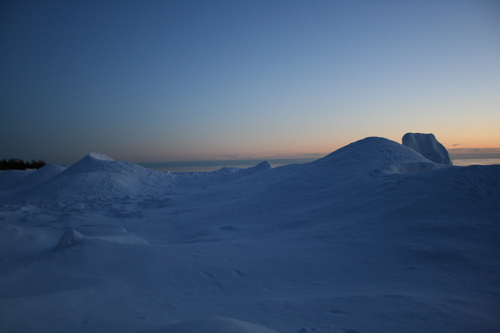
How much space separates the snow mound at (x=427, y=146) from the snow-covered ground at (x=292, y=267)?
1368cm

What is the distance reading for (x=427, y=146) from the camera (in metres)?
20.4

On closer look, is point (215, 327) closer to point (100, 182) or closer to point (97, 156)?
point (100, 182)

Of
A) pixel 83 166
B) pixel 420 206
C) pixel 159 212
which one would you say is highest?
pixel 83 166

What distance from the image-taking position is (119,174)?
59.6ft

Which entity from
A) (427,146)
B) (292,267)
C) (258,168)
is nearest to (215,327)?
(292,267)

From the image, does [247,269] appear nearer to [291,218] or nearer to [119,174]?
[291,218]

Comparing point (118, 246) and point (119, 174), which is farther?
point (119, 174)

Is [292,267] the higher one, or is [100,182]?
[100,182]

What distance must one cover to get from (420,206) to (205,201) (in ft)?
28.8

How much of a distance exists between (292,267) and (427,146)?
20762 millimetres

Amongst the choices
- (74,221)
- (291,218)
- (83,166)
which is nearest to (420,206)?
(291,218)

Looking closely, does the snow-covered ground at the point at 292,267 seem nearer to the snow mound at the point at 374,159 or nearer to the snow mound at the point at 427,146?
the snow mound at the point at 374,159

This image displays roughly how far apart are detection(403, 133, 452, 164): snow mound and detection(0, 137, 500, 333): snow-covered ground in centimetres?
1368

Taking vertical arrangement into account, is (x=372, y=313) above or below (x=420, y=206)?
below
